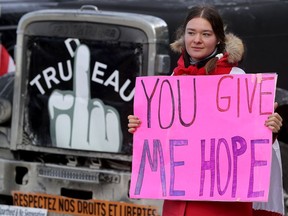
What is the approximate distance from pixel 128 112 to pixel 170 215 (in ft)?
7.82

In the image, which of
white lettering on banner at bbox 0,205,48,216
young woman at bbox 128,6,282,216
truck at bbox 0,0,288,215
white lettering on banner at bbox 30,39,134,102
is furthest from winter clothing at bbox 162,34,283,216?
white lettering on banner at bbox 0,205,48,216

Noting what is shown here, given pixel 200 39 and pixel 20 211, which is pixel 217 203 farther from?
pixel 20 211

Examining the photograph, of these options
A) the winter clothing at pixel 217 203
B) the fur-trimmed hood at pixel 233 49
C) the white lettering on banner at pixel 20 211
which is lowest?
the white lettering on banner at pixel 20 211

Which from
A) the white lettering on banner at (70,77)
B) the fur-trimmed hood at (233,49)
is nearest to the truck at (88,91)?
the white lettering on banner at (70,77)

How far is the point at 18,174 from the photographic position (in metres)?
7.33

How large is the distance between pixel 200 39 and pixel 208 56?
3.4 inches

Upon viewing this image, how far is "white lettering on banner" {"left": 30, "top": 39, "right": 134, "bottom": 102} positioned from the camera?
6.98m

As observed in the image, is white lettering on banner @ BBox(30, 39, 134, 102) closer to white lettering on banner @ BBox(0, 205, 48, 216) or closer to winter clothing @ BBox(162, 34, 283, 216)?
white lettering on banner @ BBox(0, 205, 48, 216)

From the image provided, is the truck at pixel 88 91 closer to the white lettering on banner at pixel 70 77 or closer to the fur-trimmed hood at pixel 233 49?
the white lettering on banner at pixel 70 77

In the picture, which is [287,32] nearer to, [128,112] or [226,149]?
[128,112]

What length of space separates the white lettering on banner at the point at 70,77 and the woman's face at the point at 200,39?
2367 mm

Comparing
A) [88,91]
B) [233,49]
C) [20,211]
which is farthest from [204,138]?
[20,211]

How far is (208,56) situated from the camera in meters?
4.60

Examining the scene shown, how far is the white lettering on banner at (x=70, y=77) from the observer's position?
275 inches
